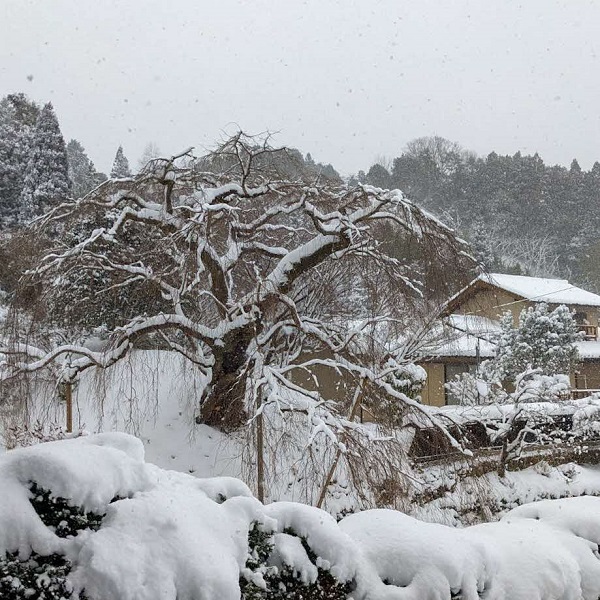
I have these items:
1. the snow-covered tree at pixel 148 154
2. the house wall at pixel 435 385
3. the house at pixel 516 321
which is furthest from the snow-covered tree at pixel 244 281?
the house wall at pixel 435 385

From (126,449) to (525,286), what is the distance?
70.8ft

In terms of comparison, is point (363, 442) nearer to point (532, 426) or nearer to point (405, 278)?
point (405, 278)

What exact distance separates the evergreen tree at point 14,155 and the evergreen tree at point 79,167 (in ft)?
4.83

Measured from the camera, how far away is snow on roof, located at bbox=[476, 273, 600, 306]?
21.7 metres

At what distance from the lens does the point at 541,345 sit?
61.3 ft

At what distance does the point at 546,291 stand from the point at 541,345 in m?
4.56

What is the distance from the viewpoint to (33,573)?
2.34 metres

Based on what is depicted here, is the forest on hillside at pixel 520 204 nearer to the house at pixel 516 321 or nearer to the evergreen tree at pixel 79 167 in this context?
the house at pixel 516 321

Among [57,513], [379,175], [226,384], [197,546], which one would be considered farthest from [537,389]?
[379,175]

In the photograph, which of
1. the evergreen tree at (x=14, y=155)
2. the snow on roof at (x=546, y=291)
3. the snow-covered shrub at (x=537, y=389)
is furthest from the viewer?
the snow on roof at (x=546, y=291)

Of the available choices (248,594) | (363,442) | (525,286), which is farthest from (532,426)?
(525,286)

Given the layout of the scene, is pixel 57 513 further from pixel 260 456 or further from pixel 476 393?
pixel 476 393

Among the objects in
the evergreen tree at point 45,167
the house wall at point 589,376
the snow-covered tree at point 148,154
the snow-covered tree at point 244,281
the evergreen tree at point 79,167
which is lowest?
the house wall at point 589,376

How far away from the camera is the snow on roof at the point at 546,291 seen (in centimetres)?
2166
